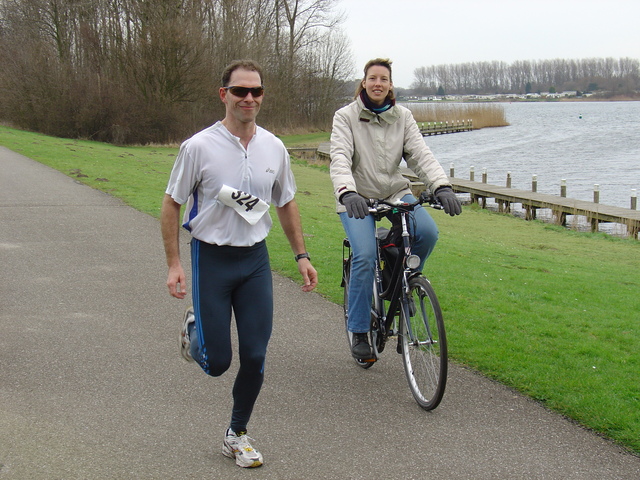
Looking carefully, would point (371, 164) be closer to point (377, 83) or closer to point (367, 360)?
point (377, 83)

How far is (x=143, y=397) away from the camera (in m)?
4.55

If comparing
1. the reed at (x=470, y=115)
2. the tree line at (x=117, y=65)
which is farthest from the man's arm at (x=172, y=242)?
the reed at (x=470, y=115)

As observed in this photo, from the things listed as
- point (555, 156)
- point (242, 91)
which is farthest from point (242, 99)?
point (555, 156)

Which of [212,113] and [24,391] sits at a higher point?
[212,113]

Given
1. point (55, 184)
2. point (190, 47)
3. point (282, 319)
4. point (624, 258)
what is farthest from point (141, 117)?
point (282, 319)

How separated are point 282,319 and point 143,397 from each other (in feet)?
6.81

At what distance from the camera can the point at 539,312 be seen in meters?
7.20

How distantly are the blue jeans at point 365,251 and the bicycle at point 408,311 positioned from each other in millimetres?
86

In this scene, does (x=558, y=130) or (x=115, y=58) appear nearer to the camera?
(x=115, y=58)

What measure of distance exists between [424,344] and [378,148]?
1.34m

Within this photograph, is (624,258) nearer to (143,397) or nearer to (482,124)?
(143,397)

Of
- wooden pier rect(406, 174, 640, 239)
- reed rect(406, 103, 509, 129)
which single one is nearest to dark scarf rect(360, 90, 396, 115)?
wooden pier rect(406, 174, 640, 239)

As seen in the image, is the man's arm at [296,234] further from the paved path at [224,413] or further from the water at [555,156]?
the water at [555,156]

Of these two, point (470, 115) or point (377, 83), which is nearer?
point (377, 83)
